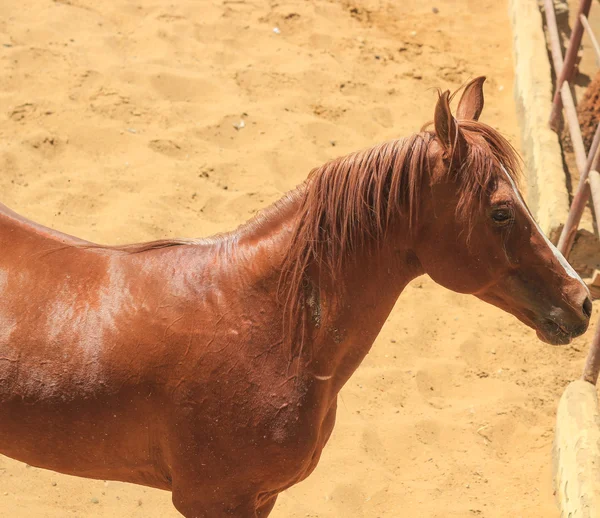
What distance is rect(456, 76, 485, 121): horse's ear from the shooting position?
2430mm

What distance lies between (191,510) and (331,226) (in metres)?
1.01

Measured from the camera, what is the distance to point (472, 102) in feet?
8.01

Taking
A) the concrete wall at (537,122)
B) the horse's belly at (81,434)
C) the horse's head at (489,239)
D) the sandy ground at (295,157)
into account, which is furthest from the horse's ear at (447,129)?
the concrete wall at (537,122)

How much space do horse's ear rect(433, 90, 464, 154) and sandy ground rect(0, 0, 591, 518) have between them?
1.93 metres

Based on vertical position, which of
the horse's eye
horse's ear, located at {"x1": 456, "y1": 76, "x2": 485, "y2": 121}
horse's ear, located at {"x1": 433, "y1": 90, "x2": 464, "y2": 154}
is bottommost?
the horse's eye

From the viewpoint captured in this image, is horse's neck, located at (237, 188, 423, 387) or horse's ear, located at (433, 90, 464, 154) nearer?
horse's ear, located at (433, 90, 464, 154)

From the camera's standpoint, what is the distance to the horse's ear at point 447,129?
2.00m

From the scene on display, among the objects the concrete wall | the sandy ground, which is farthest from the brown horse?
the concrete wall

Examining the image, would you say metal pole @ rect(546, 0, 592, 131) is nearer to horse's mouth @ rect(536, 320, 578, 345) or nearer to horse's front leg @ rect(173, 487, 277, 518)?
horse's mouth @ rect(536, 320, 578, 345)

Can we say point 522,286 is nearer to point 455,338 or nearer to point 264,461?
point 264,461

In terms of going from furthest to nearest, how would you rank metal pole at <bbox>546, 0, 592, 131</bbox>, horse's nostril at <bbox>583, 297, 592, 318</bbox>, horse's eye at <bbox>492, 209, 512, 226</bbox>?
metal pole at <bbox>546, 0, 592, 131</bbox>
horse's nostril at <bbox>583, 297, 592, 318</bbox>
horse's eye at <bbox>492, 209, 512, 226</bbox>

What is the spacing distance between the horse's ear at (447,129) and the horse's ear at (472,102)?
39cm

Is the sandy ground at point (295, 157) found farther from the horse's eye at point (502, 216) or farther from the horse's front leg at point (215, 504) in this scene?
the horse's eye at point (502, 216)

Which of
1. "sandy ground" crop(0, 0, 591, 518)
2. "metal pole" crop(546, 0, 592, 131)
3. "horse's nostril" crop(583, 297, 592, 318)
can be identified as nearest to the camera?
"horse's nostril" crop(583, 297, 592, 318)
